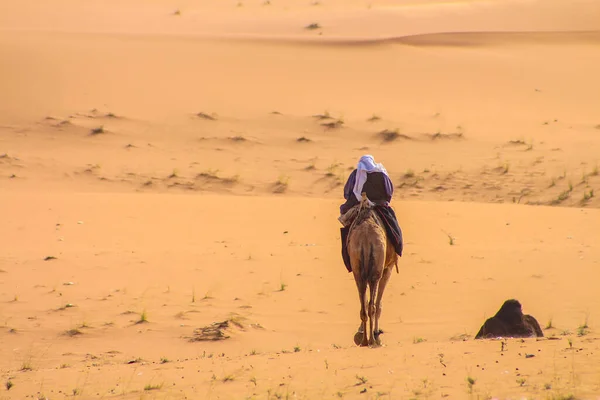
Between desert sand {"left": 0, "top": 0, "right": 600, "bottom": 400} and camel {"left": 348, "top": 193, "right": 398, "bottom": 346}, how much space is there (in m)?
0.35

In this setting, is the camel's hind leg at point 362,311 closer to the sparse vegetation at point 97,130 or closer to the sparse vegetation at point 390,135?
the sparse vegetation at point 390,135

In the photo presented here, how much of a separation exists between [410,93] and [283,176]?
7623 millimetres

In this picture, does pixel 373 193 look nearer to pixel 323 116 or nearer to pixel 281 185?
pixel 281 185

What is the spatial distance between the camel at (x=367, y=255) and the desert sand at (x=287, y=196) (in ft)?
1.15

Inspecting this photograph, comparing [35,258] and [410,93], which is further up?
[410,93]

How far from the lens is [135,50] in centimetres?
3150

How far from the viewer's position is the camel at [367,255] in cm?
1002

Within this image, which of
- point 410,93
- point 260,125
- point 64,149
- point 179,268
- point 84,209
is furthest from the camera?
point 410,93

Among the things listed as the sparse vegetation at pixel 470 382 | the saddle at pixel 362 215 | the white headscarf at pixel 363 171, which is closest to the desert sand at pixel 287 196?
the sparse vegetation at pixel 470 382

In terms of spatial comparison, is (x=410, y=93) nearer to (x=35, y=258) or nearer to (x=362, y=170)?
(x=35, y=258)

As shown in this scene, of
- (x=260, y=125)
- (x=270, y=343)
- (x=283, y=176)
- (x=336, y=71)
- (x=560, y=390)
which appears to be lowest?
(x=560, y=390)

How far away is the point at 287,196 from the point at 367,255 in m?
12.0

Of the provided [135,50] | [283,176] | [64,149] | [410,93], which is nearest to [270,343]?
[283,176]

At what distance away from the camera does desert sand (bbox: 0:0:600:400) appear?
31.1 ft
